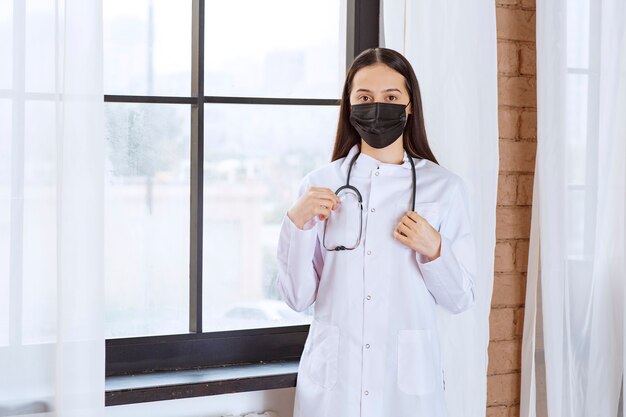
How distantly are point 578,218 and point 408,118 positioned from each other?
0.78 meters

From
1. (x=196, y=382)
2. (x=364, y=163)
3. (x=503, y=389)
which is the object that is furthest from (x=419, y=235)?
(x=503, y=389)

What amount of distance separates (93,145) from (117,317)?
60cm

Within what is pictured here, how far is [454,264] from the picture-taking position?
1.79 metres

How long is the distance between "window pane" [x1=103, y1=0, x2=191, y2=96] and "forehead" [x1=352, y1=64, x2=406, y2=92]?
2.04 feet

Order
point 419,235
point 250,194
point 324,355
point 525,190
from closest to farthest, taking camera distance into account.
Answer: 1. point 419,235
2. point 324,355
3. point 250,194
4. point 525,190

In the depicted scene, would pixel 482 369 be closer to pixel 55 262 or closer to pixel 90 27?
pixel 55 262

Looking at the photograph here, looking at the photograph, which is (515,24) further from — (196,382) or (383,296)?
(196,382)

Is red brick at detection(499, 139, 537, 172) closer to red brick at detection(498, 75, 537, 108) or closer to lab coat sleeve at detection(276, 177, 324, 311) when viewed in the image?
red brick at detection(498, 75, 537, 108)

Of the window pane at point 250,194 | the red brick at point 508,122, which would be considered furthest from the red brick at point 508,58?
the window pane at point 250,194

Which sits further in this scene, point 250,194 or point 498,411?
point 498,411

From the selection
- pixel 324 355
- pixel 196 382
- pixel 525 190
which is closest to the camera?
pixel 324 355

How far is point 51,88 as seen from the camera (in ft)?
5.80

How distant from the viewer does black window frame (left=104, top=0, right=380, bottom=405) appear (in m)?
2.13

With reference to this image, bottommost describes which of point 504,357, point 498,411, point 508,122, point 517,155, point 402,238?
point 498,411
